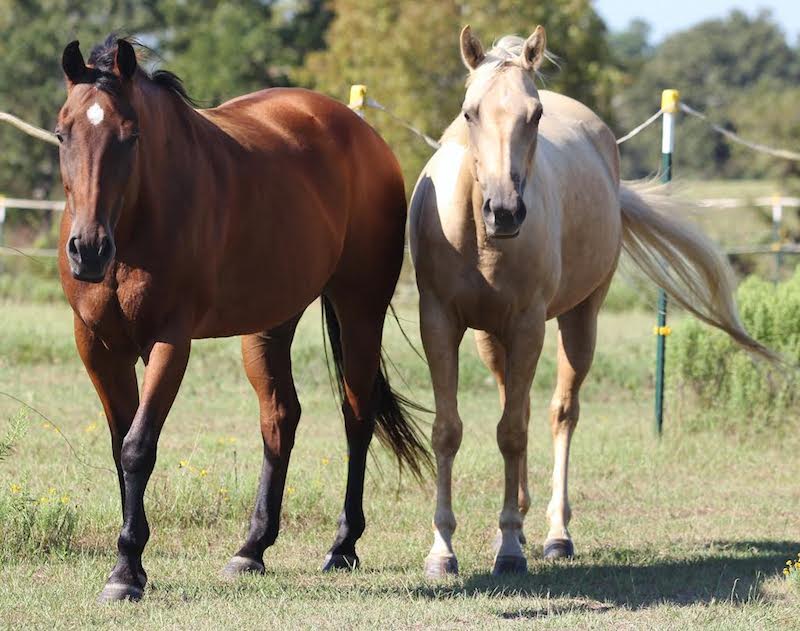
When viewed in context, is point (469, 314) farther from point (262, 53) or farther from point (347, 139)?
point (262, 53)

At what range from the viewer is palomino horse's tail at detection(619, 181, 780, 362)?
722 cm

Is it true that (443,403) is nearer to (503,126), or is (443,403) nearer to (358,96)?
(503,126)

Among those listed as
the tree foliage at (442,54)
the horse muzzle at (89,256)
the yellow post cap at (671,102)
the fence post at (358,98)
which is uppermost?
the tree foliage at (442,54)

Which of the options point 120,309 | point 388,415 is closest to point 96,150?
point 120,309

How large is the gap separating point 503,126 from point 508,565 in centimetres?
192

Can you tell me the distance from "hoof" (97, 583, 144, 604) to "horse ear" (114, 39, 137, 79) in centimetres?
188

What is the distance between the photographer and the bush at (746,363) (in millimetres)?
9391

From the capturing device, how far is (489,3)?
82.9ft

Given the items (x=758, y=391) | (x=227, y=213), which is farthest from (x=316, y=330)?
(x=227, y=213)

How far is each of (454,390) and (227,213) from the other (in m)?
1.28

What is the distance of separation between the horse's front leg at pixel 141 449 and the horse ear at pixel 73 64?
100 centimetres

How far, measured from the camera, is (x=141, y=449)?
4871 mm

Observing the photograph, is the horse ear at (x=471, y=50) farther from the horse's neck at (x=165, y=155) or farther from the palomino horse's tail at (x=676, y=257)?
the palomino horse's tail at (x=676, y=257)

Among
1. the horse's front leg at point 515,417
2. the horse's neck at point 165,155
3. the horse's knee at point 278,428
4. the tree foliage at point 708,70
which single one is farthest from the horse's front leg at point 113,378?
the tree foliage at point 708,70
